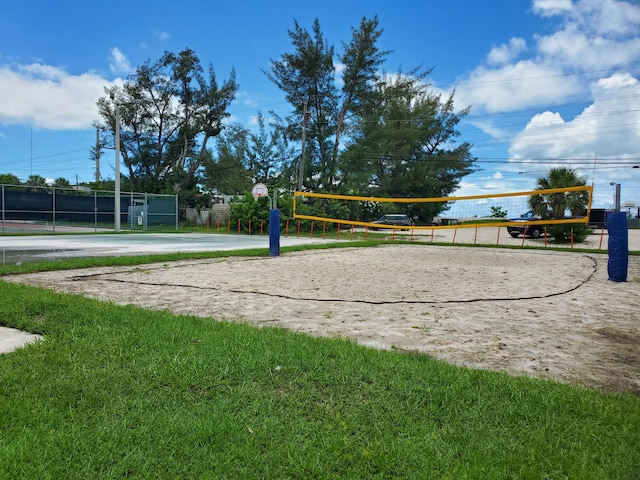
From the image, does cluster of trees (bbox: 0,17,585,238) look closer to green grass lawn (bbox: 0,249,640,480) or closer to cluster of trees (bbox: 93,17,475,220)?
cluster of trees (bbox: 93,17,475,220)

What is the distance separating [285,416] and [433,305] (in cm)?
347

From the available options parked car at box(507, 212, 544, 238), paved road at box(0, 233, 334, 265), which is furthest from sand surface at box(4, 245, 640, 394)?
parked car at box(507, 212, 544, 238)

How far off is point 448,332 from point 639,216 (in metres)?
54.8

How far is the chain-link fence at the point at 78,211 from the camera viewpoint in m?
24.0

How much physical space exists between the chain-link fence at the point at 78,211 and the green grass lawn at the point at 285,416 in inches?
902

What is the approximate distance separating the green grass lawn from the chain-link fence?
22.9 m

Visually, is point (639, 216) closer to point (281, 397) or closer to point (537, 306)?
point (537, 306)

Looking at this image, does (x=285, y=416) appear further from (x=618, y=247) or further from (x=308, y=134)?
(x=308, y=134)

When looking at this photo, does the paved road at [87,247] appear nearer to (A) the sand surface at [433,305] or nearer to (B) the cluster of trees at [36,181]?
(A) the sand surface at [433,305]

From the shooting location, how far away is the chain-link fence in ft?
78.8

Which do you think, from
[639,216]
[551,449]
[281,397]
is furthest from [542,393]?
[639,216]

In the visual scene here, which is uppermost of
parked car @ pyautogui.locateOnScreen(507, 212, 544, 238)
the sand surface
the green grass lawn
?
parked car @ pyautogui.locateOnScreen(507, 212, 544, 238)

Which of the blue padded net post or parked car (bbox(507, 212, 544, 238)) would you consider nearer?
the blue padded net post

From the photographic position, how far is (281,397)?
2402 millimetres
